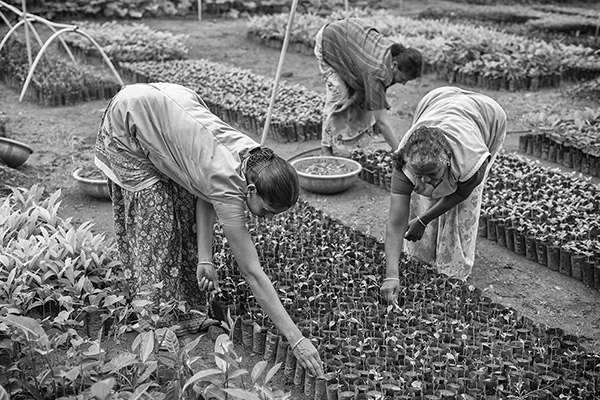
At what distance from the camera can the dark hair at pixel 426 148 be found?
3.40 m

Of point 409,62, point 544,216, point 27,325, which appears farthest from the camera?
point 544,216

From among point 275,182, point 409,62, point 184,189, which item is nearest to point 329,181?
point 409,62

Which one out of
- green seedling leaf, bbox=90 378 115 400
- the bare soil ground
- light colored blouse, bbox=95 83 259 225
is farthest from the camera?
the bare soil ground

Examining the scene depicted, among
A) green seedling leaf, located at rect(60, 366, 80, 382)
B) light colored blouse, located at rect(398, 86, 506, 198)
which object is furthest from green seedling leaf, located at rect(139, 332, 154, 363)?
light colored blouse, located at rect(398, 86, 506, 198)

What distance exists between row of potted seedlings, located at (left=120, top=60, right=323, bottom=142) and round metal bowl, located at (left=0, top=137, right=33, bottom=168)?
7.51 feet

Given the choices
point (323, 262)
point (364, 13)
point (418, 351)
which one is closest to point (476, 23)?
point (364, 13)

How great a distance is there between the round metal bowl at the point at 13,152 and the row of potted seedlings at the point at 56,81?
2.52m

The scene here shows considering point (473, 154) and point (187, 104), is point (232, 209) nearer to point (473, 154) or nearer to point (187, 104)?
point (187, 104)

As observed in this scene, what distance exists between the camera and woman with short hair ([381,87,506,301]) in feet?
11.5

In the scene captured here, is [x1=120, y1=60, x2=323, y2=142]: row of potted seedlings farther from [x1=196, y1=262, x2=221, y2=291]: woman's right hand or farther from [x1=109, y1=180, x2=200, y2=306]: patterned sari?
[x1=196, y1=262, x2=221, y2=291]: woman's right hand

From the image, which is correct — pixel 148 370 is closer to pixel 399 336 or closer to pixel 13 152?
pixel 399 336

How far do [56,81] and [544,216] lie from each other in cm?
592

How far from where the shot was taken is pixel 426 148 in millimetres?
3416

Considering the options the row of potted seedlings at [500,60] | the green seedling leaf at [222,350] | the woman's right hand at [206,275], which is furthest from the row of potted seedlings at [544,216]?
the row of potted seedlings at [500,60]
